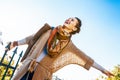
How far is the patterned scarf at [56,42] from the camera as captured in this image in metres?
4.38

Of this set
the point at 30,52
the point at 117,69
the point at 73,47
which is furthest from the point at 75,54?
the point at 117,69

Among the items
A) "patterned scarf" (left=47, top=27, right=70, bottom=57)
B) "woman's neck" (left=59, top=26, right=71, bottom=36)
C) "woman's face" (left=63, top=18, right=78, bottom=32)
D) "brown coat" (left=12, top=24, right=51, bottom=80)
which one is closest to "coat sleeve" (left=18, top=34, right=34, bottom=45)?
"brown coat" (left=12, top=24, right=51, bottom=80)

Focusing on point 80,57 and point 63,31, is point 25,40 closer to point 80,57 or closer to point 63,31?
point 63,31

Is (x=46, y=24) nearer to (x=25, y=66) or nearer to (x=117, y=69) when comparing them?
(x=25, y=66)

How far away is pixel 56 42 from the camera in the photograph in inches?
176

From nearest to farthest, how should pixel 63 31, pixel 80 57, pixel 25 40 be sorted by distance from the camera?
1. pixel 63 31
2. pixel 25 40
3. pixel 80 57

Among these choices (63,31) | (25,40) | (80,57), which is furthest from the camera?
(80,57)

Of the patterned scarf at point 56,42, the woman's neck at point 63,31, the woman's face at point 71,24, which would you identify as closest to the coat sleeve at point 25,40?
the patterned scarf at point 56,42

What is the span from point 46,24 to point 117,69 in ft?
19.9

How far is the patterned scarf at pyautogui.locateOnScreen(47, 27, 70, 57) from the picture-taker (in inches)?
173

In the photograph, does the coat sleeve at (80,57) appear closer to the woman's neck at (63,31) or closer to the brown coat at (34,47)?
the woman's neck at (63,31)

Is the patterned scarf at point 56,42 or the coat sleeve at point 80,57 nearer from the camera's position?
the patterned scarf at point 56,42

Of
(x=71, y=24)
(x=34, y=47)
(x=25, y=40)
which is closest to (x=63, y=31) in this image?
(x=71, y=24)

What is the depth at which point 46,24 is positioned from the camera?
4598 mm
